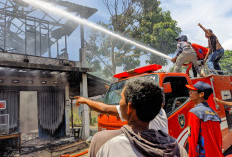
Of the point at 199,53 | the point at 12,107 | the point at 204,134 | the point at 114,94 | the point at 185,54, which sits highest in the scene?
the point at 199,53

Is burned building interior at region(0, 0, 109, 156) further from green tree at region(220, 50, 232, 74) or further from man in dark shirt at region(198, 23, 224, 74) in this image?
green tree at region(220, 50, 232, 74)

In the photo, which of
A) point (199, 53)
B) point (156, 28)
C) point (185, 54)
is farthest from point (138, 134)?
→ point (156, 28)

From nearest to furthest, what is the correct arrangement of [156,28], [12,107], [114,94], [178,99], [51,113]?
[178,99]
[114,94]
[12,107]
[51,113]
[156,28]

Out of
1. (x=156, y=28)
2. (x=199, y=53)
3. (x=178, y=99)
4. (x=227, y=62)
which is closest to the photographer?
(x=178, y=99)

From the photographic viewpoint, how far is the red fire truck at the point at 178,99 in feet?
10.3

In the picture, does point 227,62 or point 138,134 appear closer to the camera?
point 138,134

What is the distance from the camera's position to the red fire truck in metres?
3.13

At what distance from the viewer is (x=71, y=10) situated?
11.2 m

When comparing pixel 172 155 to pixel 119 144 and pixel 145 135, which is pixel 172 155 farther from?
pixel 119 144

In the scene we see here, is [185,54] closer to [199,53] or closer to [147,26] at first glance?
[199,53]

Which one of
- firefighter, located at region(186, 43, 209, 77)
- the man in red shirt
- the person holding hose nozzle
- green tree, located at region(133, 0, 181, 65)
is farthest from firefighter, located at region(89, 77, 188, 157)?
green tree, located at region(133, 0, 181, 65)

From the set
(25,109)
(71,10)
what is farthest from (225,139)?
(25,109)

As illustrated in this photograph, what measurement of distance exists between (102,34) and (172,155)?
19564mm

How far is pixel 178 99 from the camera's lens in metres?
3.61
